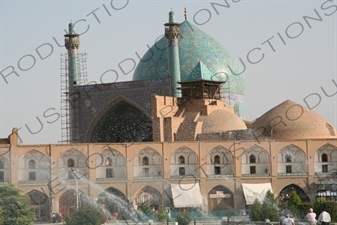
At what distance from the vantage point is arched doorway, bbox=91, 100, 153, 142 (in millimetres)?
53688

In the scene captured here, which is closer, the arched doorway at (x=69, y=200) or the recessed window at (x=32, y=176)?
the arched doorway at (x=69, y=200)

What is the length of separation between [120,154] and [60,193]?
3.29m

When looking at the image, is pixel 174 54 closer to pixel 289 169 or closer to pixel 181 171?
pixel 181 171

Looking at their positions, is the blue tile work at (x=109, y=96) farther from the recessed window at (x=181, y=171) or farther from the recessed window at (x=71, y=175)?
the recessed window at (x=71, y=175)

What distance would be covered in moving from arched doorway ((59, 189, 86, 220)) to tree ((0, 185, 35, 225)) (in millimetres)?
5145

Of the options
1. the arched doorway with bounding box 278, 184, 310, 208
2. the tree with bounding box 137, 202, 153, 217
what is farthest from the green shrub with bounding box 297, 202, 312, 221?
the arched doorway with bounding box 278, 184, 310, 208

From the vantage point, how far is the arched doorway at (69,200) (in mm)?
44250

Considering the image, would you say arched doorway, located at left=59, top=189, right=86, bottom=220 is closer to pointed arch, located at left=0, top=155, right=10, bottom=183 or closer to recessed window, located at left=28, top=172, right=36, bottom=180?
recessed window, located at left=28, top=172, right=36, bottom=180

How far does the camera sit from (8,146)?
147ft

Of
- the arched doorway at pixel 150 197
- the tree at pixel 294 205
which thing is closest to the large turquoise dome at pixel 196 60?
the arched doorway at pixel 150 197

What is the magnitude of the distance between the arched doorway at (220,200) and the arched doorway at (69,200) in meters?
5.80

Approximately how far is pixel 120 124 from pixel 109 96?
7.23 feet

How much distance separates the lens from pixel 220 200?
45.2 meters

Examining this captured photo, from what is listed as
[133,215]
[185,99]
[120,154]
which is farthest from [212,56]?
[133,215]
